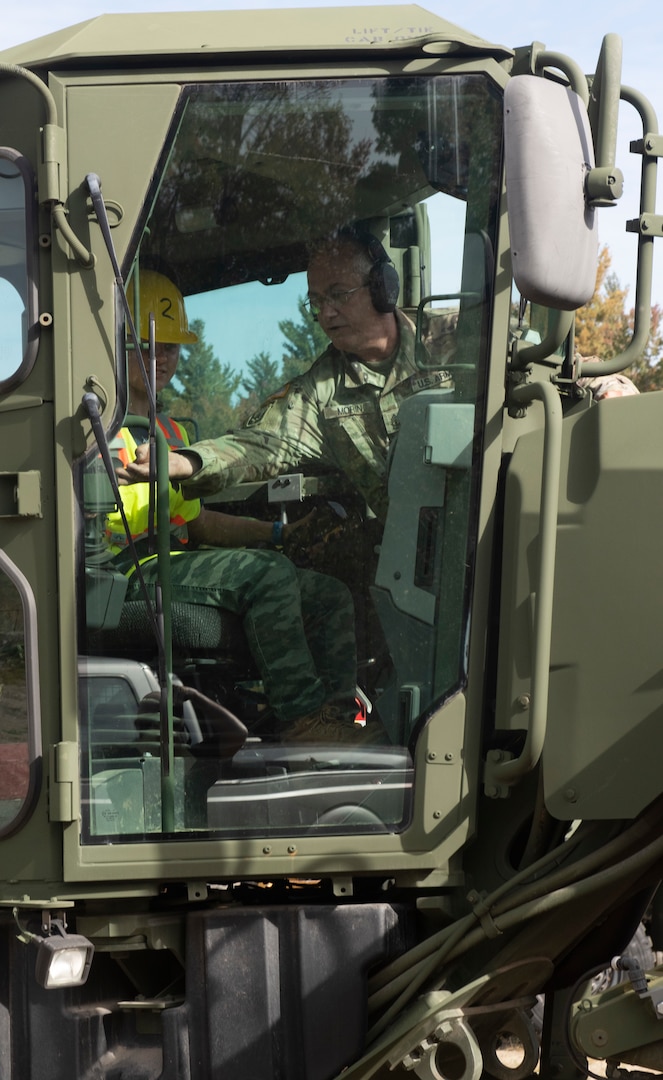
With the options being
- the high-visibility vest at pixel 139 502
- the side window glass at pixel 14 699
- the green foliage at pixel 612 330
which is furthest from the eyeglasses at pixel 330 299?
the green foliage at pixel 612 330

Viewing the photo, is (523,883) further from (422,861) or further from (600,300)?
(600,300)

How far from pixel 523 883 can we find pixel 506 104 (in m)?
1.72

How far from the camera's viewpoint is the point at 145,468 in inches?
118

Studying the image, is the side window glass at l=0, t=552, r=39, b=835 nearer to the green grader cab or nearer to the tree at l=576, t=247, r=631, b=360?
the green grader cab

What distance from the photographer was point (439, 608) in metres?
3.02

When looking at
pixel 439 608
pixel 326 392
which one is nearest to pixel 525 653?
pixel 439 608

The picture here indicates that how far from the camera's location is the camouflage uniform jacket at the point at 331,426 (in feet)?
9.98

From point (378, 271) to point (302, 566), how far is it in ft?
2.42

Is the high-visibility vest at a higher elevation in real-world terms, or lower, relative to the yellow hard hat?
lower

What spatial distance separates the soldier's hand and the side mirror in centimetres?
92

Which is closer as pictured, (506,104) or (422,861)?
(506,104)

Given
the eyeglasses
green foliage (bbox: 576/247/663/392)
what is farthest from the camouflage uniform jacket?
green foliage (bbox: 576/247/663/392)

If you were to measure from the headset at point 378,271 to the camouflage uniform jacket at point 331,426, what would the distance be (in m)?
0.05

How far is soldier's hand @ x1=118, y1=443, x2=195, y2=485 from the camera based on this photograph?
299 cm
